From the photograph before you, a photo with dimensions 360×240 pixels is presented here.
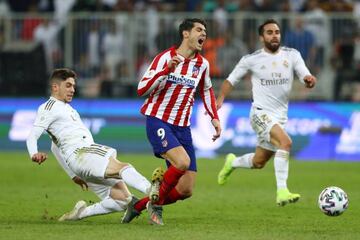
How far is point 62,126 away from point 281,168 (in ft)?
10.6

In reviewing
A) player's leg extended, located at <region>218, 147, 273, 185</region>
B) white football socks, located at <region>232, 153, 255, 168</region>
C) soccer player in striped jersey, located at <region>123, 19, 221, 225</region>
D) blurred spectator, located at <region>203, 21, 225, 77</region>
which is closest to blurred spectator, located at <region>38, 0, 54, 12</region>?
blurred spectator, located at <region>203, 21, 225, 77</region>

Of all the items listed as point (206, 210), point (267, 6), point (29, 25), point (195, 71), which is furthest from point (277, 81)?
point (29, 25)

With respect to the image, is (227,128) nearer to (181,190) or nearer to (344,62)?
(344,62)

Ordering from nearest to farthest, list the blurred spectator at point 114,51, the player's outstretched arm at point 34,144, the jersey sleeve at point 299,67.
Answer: the player's outstretched arm at point 34,144 → the jersey sleeve at point 299,67 → the blurred spectator at point 114,51

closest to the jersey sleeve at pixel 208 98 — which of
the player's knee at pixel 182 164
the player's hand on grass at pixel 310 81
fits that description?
the player's knee at pixel 182 164

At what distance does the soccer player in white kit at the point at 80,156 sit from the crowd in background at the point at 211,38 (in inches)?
475

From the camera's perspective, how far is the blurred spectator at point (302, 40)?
23609 mm

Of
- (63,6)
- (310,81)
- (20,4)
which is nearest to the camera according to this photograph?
(310,81)

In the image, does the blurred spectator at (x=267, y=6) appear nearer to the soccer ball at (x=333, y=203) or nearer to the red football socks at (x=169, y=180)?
the soccer ball at (x=333, y=203)

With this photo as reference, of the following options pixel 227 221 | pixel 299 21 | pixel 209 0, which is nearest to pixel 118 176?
pixel 227 221

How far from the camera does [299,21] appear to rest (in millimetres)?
23688

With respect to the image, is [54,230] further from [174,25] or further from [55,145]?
[174,25]

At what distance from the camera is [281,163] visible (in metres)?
13.4

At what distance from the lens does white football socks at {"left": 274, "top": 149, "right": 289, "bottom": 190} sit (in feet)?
43.2
